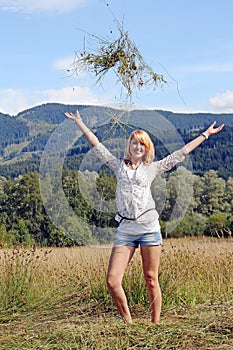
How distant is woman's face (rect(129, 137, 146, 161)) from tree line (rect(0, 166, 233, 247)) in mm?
1194

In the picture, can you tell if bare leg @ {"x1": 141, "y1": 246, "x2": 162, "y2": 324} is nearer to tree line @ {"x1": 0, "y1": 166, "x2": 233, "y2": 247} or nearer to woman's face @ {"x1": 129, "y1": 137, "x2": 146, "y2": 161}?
woman's face @ {"x1": 129, "y1": 137, "x2": 146, "y2": 161}

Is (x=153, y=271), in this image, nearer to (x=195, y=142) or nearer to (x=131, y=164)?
(x=131, y=164)

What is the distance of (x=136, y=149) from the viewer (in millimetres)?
4406

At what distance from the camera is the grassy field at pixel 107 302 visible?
13.3 feet

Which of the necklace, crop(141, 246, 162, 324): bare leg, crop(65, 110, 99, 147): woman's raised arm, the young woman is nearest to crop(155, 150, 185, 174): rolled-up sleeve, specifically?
the young woman

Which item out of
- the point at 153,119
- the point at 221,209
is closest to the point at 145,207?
the point at 153,119

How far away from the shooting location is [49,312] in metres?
5.63

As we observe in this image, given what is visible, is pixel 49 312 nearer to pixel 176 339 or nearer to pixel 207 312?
pixel 207 312

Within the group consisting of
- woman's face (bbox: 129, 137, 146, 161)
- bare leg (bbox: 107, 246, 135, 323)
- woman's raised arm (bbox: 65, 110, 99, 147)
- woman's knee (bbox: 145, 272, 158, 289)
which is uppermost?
woman's raised arm (bbox: 65, 110, 99, 147)

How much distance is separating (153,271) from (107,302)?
1.60 m

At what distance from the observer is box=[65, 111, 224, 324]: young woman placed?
430 centimetres

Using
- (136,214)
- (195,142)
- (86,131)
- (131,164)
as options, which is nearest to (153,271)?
(136,214)

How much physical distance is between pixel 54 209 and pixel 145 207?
142 inches

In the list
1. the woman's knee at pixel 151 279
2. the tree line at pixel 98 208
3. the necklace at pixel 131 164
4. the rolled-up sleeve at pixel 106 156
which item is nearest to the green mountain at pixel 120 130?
the tree line at pixel 98 208
